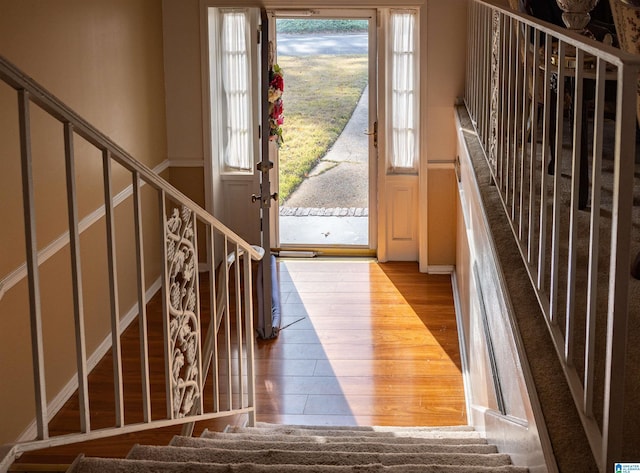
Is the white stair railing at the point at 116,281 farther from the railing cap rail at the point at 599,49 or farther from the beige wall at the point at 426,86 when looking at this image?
the beige wall at the point at 426,86

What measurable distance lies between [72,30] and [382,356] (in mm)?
2915

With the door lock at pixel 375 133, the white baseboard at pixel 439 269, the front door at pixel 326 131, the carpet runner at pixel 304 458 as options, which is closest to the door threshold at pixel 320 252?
the front door at pixel 326 131

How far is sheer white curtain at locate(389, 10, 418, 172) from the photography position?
8.01 metres

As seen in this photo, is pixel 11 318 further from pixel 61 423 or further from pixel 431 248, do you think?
pixel 431 248

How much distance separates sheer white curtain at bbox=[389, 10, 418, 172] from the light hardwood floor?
958mm

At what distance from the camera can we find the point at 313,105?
9.34 m

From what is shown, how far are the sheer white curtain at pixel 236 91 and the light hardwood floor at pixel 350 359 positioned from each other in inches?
42.6

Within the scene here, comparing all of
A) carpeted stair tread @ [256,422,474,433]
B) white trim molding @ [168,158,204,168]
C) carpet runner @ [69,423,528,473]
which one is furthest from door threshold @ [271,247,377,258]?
carpet runner @ [69,423,528,473]

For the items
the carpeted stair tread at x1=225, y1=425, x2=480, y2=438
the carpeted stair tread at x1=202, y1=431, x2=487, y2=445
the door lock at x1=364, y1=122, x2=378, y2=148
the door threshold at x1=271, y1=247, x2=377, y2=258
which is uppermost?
the door lock at x1=364, y1=122, x2=378, y2=148

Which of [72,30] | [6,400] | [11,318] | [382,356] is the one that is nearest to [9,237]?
[11,318]

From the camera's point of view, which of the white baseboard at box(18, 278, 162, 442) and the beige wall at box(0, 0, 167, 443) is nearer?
the beige wall at box(0, 0, 167, 443)

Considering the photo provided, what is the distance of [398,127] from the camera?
8281 millimetres

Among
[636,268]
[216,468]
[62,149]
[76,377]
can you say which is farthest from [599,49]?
[76,377]

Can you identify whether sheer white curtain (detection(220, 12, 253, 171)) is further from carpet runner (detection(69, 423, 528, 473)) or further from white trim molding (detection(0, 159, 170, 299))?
carpet runner (detection(69, 423, 528, 473))
